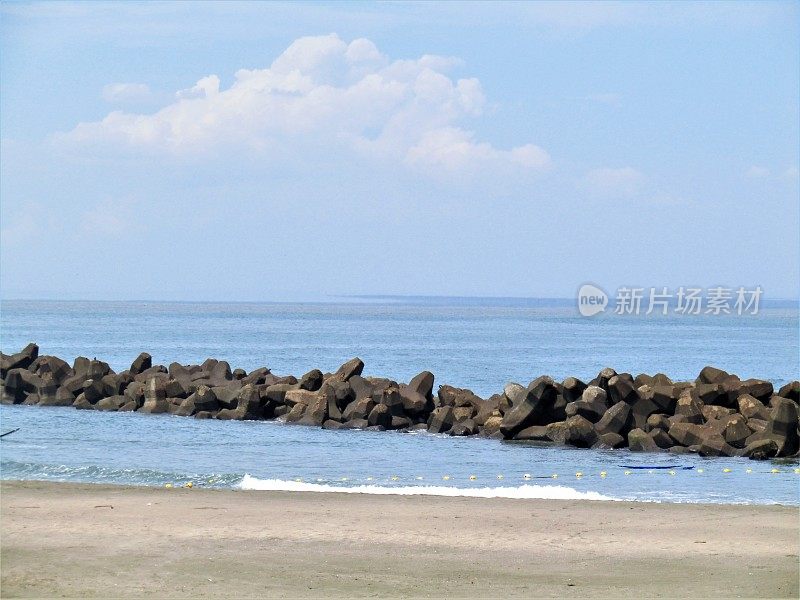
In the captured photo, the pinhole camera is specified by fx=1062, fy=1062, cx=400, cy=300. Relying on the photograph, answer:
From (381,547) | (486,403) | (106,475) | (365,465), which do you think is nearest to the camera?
(381,547)

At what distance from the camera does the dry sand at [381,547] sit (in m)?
10.4

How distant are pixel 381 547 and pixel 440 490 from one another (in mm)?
Answer: 5018

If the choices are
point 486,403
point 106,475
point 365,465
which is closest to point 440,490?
point 365,465

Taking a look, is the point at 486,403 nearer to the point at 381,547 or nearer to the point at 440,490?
the point at 440,490

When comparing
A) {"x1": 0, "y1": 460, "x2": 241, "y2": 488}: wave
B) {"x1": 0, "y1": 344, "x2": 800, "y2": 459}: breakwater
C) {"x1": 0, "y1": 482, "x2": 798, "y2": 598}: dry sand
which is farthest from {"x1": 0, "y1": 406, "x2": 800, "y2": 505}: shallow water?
{"x1": 0, "y1": 482, "x2": 798, "y2": 598}: dry sand

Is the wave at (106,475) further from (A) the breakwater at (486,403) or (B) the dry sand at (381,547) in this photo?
(A) the breakwater at (486,403)

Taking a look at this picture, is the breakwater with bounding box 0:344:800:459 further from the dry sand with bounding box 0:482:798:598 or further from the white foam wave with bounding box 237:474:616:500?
the dry sand with bounding box 0:482:798:598

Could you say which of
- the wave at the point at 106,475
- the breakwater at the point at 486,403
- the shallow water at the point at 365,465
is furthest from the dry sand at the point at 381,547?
the breakwater at the point at 486,403

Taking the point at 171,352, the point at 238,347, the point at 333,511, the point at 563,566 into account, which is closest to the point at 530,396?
the point at 333,511

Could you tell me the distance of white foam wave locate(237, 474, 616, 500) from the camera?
54.5 feet

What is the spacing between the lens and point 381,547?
1219 cm

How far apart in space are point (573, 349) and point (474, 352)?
969cm

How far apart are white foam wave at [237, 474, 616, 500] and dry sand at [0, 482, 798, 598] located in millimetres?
769

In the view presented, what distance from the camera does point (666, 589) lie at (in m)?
10.4
